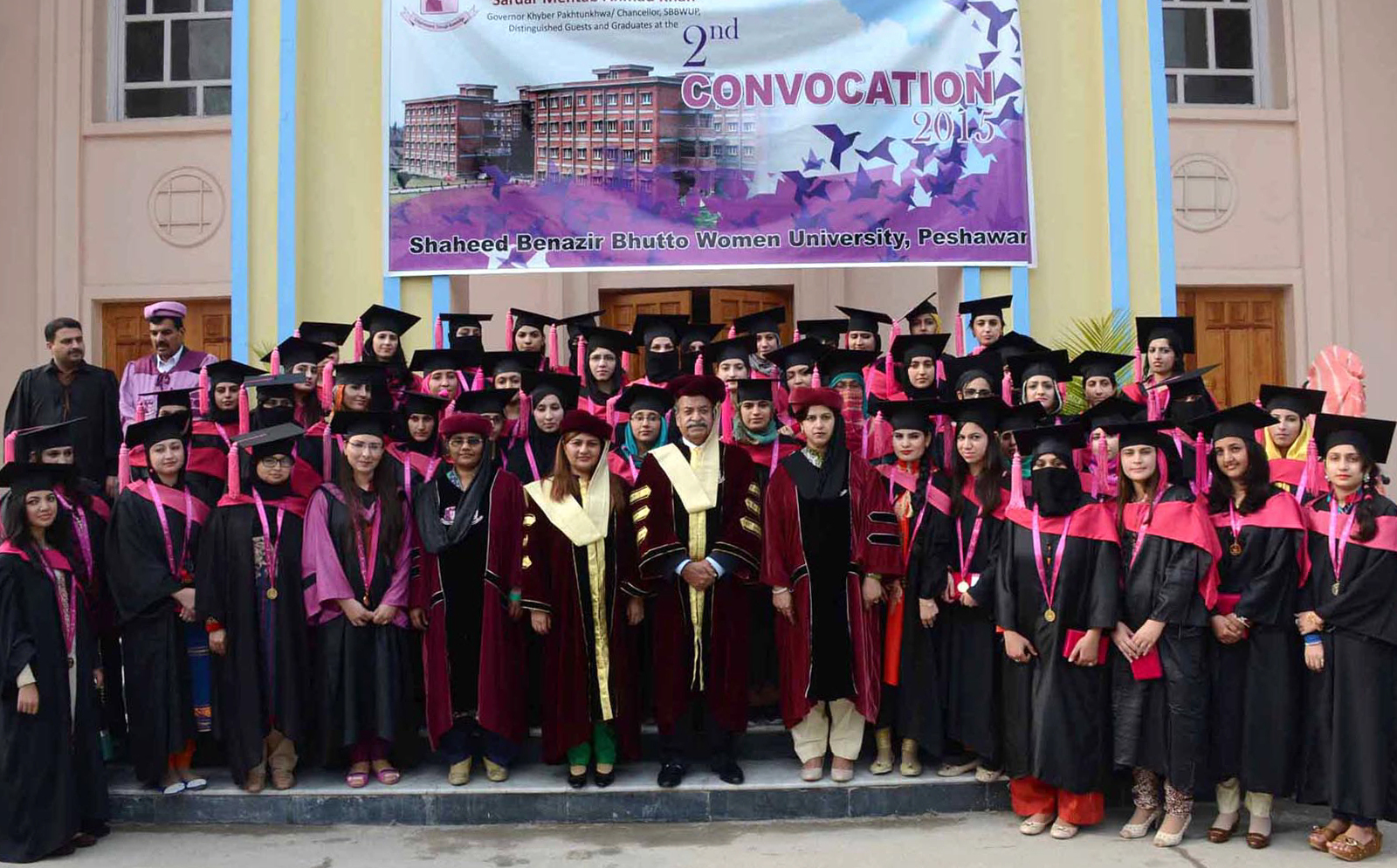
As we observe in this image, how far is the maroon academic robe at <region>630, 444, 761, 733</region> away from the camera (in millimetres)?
6277

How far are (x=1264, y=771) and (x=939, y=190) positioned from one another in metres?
4.83

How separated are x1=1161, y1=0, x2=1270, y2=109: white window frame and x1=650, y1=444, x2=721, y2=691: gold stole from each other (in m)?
7.99

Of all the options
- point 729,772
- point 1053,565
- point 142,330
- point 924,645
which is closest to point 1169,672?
point 1053,565

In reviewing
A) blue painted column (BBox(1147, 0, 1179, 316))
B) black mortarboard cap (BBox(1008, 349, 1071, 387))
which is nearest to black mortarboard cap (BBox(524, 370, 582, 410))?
black mortarboard cap (BBox(1008, 349, 1071, 387))

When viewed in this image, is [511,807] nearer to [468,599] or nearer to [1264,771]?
[468,599]

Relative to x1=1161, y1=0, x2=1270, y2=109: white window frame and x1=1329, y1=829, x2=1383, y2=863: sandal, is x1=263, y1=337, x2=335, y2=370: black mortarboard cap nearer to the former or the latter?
x1=1329, y1=829, x2=1383, y2=863: sandal

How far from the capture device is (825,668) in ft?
20.7

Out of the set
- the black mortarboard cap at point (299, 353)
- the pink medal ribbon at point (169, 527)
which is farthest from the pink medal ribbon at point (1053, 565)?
the black mortarboard cap at point (299, 353)

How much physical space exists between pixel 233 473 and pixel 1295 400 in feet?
16.6

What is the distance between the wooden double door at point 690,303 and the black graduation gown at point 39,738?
6723 millimetres

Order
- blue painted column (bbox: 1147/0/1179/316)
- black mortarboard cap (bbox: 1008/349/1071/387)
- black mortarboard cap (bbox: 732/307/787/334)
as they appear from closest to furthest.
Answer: black mortarboard cap (bbox: 1008/349/1071/387), black mortarboard cap (bbox: 732/307/787/334), blue painted column (bbox: 1147/0/1179/316)

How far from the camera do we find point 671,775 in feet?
20.6

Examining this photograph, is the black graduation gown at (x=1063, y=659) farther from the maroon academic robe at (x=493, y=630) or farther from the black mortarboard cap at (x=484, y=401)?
the black mortarboard cap at (x=484, y=401)

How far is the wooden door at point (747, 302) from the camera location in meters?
12.2
